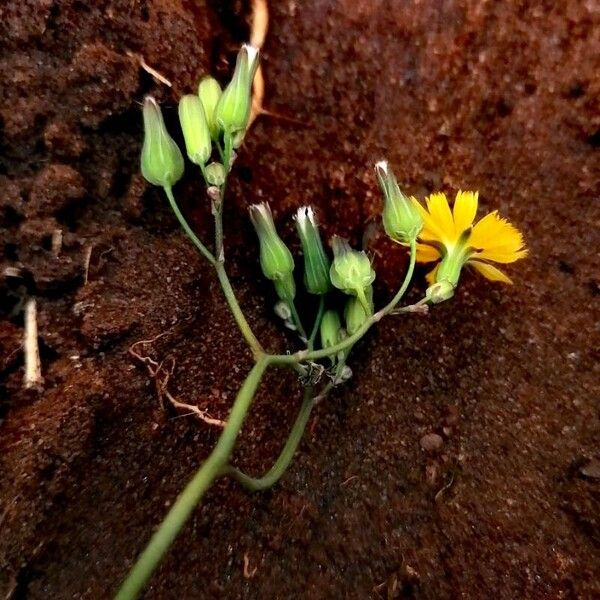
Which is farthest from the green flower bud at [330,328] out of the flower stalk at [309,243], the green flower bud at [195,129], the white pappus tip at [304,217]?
the green flower bud at [195,129]

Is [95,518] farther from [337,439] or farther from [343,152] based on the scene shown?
[343,152]

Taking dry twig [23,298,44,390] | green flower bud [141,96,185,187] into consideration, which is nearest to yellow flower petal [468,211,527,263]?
green flower bud [141,96,185,187]

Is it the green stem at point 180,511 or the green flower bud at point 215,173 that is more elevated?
the green flower bud at point 215,173

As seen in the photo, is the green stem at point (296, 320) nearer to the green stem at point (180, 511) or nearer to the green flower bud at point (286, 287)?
the green flower bud at point (286, 287)

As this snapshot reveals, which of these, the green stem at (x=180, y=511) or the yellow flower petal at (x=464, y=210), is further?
the yellow flower petal at (x=464, y=210)

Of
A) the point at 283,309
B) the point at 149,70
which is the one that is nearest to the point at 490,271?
the point at 283,309

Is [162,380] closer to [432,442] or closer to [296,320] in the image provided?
[296,320]
